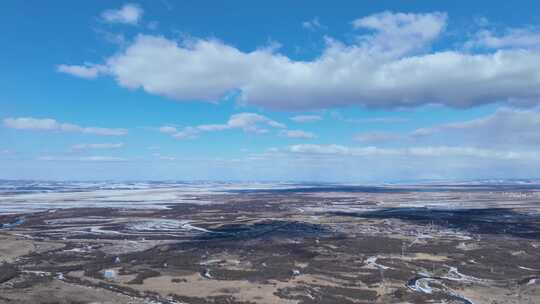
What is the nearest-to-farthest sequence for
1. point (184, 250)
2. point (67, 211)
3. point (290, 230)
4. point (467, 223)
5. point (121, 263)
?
1. point (121, 263)
2. point (184, 250)
3. point (290, 230)
4. point (467, 223)
5. point (67, 211)

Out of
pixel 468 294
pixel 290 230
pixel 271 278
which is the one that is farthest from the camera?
pixel 290 230

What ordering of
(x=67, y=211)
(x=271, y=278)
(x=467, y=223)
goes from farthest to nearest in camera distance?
(x=67, y=211), (x=467, y=223), (x=271, y=278)

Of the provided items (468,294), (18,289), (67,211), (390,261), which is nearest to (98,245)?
(18,289)

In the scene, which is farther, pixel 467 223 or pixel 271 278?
pixel 467 223

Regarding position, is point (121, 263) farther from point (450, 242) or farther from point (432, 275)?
point (450, 242)

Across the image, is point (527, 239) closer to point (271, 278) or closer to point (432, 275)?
point (432, 275)

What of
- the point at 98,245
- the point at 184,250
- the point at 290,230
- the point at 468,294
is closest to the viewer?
the point at 468,294

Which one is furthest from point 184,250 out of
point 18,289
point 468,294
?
point 468,294

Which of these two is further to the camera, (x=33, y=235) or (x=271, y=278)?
(x=33, y=235)

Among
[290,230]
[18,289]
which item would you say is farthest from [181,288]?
[290,230]
